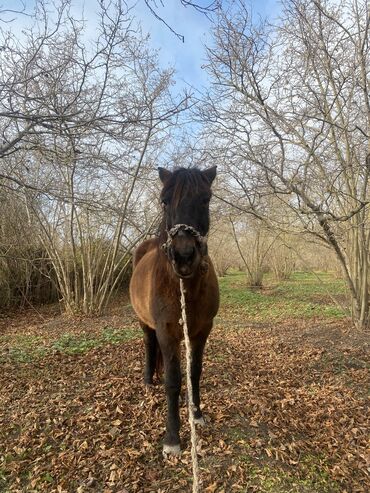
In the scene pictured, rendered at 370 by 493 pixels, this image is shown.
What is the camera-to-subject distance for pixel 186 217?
91.7 inches

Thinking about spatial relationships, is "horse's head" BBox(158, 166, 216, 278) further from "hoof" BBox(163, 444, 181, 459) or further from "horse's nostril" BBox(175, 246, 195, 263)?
"hoof" BBox(163, 444, 181, 459)

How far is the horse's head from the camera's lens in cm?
220

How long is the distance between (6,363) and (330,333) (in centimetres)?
652

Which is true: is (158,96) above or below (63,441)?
above

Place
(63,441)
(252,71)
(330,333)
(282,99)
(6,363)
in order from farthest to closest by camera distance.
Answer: (330,333) → (282,99) → (252,71) → (6,363) → (63,441)

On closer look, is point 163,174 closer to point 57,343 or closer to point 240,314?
point 57,343

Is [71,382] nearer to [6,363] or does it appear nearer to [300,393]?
[6,363]

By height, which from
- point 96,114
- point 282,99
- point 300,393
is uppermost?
point 282,99

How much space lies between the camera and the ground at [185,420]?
2.77 m

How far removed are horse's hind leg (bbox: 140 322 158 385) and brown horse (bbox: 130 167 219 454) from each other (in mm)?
913

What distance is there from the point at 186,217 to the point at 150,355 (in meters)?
2.58

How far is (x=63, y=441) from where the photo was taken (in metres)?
3.25

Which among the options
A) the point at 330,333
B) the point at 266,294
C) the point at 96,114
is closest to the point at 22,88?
the point at 96,114

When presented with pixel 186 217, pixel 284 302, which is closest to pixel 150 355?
pixel 186 217
